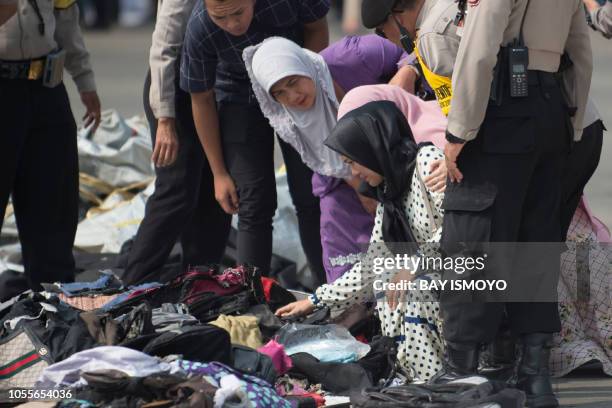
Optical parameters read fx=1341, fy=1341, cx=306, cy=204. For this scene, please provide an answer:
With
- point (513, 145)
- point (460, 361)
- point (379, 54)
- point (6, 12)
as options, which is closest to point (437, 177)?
point (513, 145)

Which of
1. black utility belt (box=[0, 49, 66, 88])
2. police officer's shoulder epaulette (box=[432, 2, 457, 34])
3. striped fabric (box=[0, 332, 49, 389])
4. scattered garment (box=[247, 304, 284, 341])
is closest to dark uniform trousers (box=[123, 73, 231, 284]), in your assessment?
black utility belt (box=[0, 49, 66, 88])

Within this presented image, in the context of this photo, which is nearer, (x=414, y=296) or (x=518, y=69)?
(x=518, y=69)

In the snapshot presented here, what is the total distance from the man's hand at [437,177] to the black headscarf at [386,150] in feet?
0.45

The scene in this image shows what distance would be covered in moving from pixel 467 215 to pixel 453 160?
0.63 feet

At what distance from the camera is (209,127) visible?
559 cm

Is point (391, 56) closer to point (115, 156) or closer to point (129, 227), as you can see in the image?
point (129, 227)

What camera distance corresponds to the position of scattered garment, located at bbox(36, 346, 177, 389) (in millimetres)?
4227

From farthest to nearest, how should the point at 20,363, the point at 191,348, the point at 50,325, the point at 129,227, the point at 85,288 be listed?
1. the point at 129,227
2. the point at 85,288
3. the point at 50,325
4. the point at 20,363
5. the point at 191,348

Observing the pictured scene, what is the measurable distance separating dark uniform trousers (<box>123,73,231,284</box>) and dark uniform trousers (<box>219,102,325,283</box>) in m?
0.24

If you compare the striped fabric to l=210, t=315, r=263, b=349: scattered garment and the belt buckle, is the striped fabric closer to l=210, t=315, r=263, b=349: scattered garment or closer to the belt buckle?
l=210, t=315, r=263, b=349: scattered garment

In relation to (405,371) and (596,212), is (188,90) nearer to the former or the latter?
(405,371)

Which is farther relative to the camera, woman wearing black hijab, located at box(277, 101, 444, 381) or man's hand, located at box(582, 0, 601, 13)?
man's hand, located at box(582, 0, 601, 13)

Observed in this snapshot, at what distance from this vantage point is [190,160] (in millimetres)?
5910

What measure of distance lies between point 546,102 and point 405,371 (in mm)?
1136
